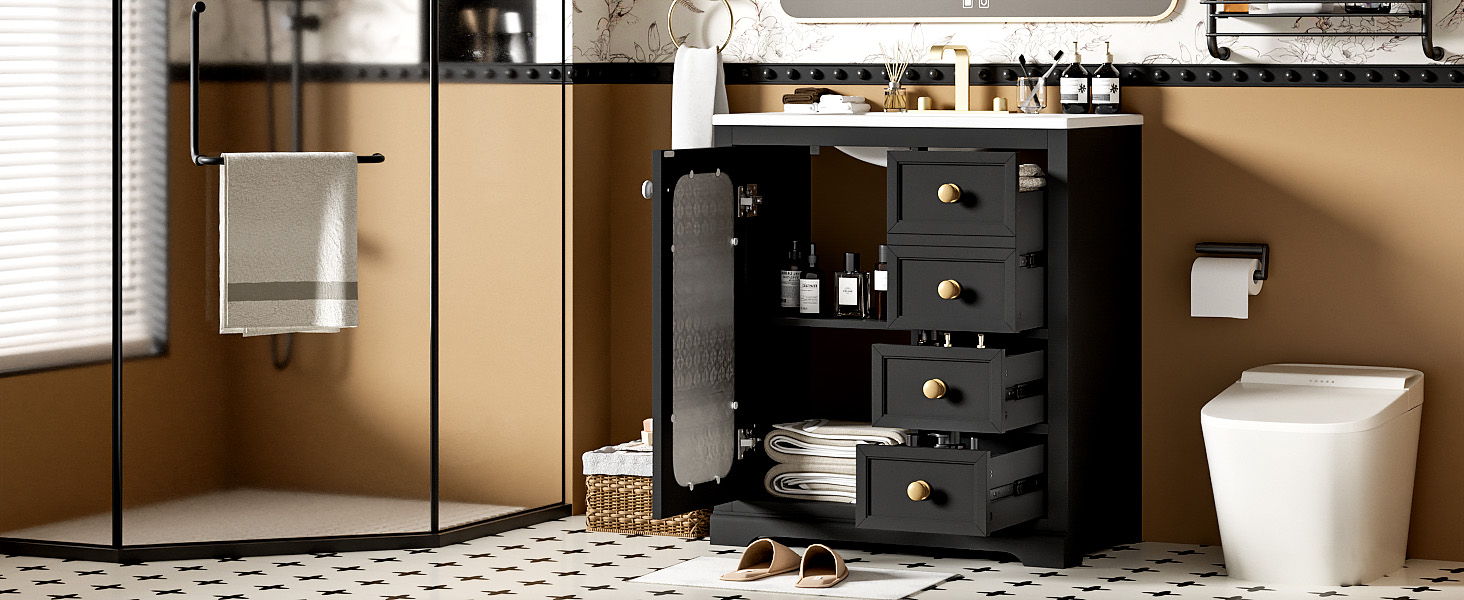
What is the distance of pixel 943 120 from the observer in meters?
3.93

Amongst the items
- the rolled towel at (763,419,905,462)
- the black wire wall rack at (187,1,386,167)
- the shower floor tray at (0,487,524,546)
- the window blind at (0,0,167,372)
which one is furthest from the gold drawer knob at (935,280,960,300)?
the window blind at (0,0,167,372)

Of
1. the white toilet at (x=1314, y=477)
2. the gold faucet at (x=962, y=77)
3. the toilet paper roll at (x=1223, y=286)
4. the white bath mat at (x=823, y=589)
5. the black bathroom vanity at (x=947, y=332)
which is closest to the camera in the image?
the white toilet at (x=1314, y=477)

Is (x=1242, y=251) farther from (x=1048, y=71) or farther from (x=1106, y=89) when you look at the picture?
(x=1048, y=71)

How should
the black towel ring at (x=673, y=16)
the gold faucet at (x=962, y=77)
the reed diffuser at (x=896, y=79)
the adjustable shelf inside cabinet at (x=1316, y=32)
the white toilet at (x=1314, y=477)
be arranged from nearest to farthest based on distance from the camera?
the white toilet at (x=1314, y=477), the adjustable shelf inside cabinet at (x=1316, y=32), the gold faucet at (x=962, y=77), the reed diffuser at (x=896, y=79), the black towel ring at (x=673, y=16)

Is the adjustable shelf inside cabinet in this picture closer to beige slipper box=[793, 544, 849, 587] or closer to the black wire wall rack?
beige slipper box=[793, 544, 849, 587]

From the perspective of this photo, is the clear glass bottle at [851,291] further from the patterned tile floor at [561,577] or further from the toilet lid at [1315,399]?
the toilet lid at [1315,399]

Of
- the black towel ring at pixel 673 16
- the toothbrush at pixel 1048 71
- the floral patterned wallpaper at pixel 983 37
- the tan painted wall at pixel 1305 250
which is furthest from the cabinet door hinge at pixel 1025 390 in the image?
the black towel ring at pixel 673 16

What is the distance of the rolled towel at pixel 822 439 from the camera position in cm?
414

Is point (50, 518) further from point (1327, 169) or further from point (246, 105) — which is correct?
point (1327, 169)

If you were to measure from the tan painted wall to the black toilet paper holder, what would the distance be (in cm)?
3

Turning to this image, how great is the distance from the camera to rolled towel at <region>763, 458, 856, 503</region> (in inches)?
164

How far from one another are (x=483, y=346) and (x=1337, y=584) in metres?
1.89

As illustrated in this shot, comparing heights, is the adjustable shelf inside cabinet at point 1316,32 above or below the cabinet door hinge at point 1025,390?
above

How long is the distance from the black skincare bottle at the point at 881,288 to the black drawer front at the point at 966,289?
34mm
